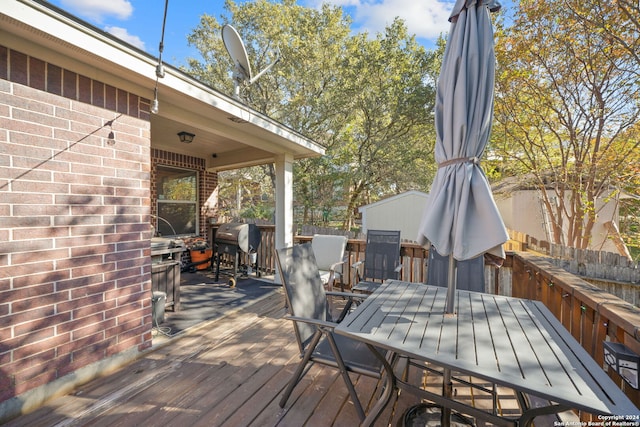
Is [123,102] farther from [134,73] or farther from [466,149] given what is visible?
[466,149]

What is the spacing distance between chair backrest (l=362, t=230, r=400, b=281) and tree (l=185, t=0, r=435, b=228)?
24.9 feet

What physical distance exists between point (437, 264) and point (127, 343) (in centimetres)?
329

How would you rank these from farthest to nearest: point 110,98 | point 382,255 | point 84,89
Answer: point 382,255 < point 110,98 < point 84,89

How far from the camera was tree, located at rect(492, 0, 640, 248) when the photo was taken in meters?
5.25

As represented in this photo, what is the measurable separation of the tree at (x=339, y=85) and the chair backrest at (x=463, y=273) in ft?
27.8

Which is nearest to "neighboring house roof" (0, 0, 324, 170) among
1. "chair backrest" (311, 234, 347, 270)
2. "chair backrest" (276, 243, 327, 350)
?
"chair backrest" (311, 234, 347, 270)

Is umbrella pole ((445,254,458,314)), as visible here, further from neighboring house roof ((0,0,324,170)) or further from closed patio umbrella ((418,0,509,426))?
neighboring house roof ((0,0,324,170))

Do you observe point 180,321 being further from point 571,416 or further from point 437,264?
point 571,416

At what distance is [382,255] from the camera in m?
4.11

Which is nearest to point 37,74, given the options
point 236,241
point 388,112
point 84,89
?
point 84,89

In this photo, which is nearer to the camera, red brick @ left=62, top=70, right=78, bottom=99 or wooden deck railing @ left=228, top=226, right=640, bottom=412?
wooden deck railing @ left=228, top=226, right=640, bottom=412

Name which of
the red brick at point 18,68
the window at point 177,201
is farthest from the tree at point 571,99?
the red brick at point 18,68

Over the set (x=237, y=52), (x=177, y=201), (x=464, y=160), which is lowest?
(x=177, y=201)

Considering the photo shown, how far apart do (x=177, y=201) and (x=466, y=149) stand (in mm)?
6126
